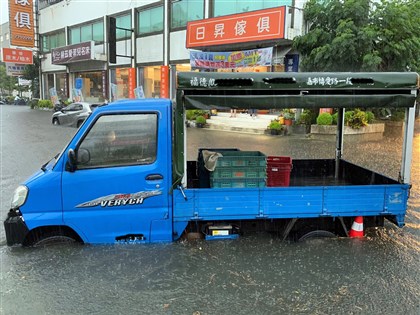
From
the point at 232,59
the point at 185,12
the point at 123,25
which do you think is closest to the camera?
the point at 232,59

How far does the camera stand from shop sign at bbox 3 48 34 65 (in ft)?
126

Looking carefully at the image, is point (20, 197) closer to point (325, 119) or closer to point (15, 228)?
point (15, 228)

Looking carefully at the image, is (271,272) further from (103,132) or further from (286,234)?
(103,132)

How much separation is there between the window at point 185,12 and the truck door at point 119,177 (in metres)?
19.8

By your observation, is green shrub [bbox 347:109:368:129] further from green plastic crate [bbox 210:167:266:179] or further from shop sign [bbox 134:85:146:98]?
shop sign [bbox 134:85:146:98]

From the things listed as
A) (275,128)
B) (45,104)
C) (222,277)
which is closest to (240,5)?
(275,128)

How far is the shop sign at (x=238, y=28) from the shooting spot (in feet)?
A: 57.0

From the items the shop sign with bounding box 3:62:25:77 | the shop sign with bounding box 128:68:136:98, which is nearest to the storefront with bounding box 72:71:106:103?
the shop sign with bounding box 128:68:136:98

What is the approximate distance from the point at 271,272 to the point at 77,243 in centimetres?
246

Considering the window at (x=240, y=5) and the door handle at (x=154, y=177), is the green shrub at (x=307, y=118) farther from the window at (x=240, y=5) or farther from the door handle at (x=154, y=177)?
the door handle at (x=154, y=177)

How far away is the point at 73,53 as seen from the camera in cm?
3231

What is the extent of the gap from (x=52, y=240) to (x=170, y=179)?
64.0 inches

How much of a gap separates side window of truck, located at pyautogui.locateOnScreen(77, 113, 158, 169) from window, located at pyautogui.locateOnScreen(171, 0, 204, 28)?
64.9 ft

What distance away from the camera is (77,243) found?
4871 mm
